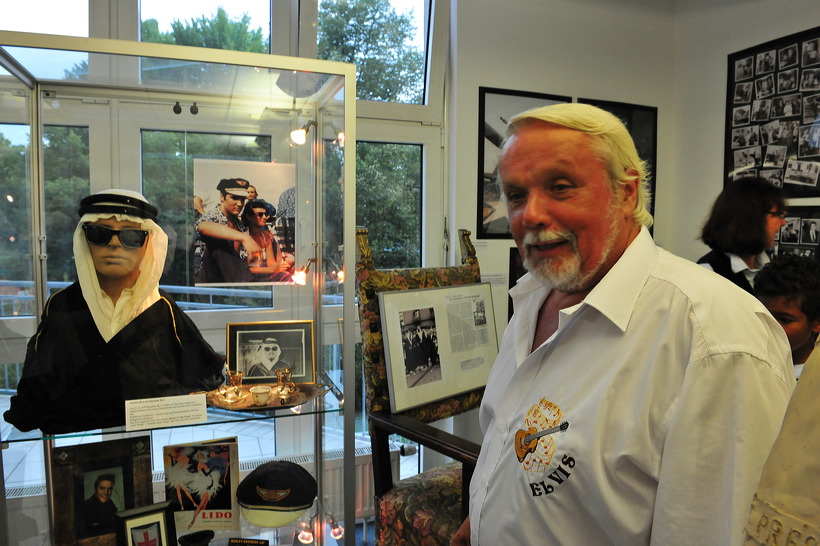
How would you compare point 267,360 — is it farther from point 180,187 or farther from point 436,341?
point 436,341

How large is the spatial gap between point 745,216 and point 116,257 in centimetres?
245

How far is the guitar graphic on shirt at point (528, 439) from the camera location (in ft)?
3.57

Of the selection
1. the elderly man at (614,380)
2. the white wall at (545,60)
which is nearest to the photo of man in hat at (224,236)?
the elderly man at (614,380)

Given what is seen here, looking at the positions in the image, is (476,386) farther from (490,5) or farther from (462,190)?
(490,5)

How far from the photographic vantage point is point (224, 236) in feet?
5.80

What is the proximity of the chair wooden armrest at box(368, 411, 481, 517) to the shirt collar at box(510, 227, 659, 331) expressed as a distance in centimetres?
77

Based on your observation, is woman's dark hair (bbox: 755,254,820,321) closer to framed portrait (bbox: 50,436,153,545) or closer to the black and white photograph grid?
the black and white photograph grid

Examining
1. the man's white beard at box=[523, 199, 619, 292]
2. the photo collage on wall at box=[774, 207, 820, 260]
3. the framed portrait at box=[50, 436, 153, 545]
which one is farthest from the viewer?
the photo collage on wall at box=[774, 207, 820, 260]

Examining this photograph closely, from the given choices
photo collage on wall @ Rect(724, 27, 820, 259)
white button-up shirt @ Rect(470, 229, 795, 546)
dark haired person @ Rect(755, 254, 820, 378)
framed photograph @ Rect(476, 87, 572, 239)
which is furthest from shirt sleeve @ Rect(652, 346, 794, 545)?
photo collage on wall @ Rect(724, 27, 820, 259)

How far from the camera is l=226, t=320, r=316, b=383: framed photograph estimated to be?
1.83 m

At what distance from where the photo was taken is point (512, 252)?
3.03m

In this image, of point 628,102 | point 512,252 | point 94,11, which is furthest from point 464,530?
point 628,102

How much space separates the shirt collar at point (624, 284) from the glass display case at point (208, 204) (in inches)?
38.4

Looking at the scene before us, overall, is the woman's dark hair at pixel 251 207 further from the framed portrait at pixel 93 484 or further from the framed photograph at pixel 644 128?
the framed photograph at pixel 644 128
